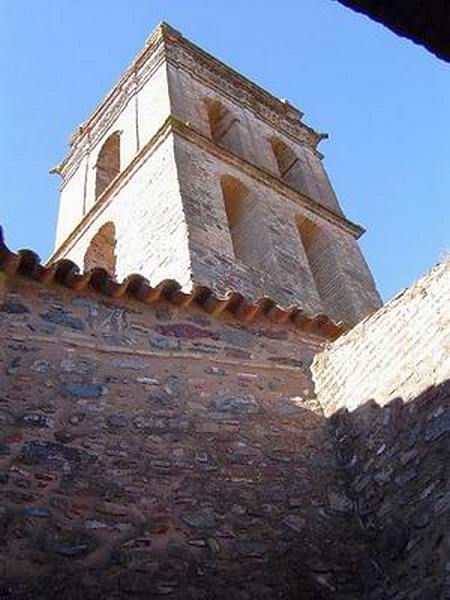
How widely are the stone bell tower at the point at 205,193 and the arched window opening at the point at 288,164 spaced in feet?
0.10

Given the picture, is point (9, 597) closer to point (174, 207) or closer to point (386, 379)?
point (386, 379)

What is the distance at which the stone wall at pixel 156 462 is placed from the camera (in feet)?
10.8

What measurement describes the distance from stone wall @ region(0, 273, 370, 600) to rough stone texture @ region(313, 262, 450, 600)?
0.16 meters

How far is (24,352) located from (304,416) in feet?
6.65

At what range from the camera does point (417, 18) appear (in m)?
1.60

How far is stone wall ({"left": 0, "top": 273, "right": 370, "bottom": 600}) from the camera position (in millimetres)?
3303

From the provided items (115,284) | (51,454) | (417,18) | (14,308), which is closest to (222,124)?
(115,284)

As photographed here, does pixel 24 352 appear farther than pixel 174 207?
No

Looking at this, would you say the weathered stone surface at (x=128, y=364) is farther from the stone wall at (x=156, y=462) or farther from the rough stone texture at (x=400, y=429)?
the rough stone texture at (x=400, y=429)

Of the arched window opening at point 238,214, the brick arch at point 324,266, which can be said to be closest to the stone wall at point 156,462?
the brick arch at point 324,266

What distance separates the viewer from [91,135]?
1474 centimetres

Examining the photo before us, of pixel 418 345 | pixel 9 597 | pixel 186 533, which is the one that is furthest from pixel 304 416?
pixel 9 597

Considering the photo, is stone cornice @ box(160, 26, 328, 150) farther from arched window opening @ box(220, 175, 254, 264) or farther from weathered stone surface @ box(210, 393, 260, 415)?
weathered stone surface @ box(210, 393, 260, 415)

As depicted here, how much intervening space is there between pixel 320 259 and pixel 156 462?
25.4ft
